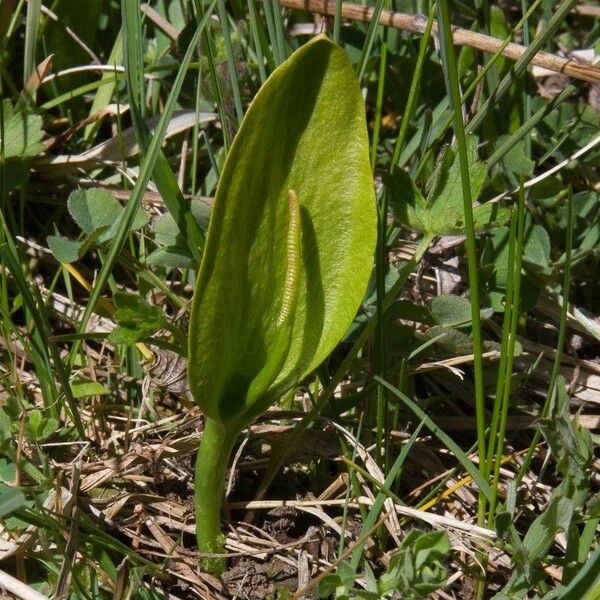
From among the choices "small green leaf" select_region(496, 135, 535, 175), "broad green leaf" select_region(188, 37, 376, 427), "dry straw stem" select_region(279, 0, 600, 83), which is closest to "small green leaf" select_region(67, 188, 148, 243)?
"broad green leaf" select_region(188, 37, 376, 427)

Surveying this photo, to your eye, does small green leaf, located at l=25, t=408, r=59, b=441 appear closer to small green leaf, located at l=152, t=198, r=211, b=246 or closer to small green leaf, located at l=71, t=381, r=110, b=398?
small green leaf, located at l=71, t=381, r=110, b=398

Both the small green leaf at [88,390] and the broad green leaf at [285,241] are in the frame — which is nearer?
the broad green leaf at [285,241]

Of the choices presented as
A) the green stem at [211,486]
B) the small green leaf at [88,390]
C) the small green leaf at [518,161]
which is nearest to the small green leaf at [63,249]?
the small green leaf at [88,390]

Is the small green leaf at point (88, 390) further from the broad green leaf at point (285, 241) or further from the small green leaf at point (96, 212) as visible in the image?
the broad green leaf at point (285, 241)

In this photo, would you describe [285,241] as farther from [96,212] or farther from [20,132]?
[20,132]

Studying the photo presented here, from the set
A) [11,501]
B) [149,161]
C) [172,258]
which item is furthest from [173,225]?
[11,501]

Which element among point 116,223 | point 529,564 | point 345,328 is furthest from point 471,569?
point 116,223

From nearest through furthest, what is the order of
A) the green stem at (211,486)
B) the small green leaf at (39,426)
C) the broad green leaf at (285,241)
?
1. the broad green leaf at (285,241)
2. the green stem at (211,486)
3. the small green leaf at (39,426)

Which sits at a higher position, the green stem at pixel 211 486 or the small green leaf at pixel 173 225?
the small green leaf at pixel 173 225
